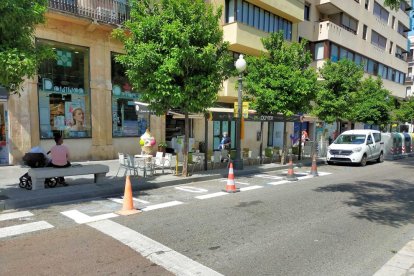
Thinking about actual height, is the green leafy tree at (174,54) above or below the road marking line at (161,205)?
above

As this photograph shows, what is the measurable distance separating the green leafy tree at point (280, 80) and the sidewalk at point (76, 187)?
12.3 ft

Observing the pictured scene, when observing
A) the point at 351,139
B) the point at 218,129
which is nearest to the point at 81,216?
the point at 351,139

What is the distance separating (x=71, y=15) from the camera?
13.7 metres

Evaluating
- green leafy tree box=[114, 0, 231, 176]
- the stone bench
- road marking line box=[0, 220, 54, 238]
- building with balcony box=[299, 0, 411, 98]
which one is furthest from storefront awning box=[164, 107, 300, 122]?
building with balcony box=[299, 0, 411, 98]

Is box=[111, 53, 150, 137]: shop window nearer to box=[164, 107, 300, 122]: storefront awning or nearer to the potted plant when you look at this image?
the potted plant

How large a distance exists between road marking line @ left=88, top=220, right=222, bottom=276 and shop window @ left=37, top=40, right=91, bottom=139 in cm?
927

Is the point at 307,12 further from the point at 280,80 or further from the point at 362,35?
the point at 280,80

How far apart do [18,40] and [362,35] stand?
33.0m

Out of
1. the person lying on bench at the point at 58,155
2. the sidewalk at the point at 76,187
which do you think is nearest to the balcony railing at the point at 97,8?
the sidewalk at the point at 76,187

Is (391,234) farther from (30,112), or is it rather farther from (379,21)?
(379,21)

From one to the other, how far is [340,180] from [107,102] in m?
10.8

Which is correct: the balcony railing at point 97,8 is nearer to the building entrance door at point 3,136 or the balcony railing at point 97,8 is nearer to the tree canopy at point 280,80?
the building entrance door at point 3,136

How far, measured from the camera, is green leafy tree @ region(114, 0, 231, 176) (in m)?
9.87

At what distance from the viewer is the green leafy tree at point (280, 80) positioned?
1441 centimetres
